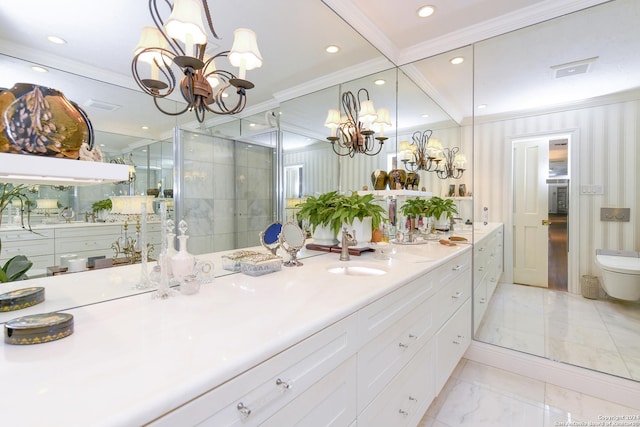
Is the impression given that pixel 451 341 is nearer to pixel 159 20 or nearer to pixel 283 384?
pixel 283 384

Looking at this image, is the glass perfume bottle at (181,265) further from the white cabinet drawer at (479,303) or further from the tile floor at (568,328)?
the tile floor at (568,328)

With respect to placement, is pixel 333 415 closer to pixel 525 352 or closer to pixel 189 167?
pixel 189 167

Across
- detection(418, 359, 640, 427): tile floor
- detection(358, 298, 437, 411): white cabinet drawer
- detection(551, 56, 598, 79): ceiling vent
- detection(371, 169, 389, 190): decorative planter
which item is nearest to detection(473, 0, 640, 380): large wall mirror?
detection(551, 56, 598, 79): ceiling vent

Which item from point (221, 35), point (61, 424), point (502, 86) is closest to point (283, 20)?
point (221, 35)

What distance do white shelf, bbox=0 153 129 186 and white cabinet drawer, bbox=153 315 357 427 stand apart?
61 centimetres

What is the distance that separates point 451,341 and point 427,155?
1.70 metres

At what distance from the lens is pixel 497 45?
227 cm

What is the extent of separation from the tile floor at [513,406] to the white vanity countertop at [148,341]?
3.64 feet

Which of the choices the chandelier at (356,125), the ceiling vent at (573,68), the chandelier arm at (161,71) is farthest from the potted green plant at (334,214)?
the ceiling vent at (573,68)

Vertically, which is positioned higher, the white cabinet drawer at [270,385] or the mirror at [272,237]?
the mirror at [272,237]

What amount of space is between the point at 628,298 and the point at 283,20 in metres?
2.87

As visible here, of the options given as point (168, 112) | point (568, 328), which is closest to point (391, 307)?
point (168, 112)

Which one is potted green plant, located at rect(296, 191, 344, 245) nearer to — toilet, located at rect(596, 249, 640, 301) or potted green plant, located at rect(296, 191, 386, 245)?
potted green plant, located at rect(296, 191, 386, 245)

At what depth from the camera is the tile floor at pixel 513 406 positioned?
1650 millimetres
